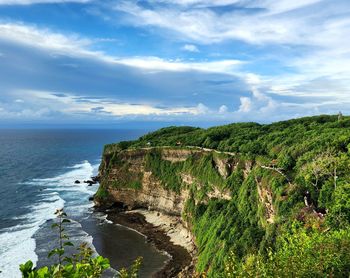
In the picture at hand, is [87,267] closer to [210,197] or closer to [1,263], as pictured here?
[1,263]

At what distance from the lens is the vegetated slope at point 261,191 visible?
1854 cm

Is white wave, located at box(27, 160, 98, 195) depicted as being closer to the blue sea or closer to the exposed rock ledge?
the blue sea

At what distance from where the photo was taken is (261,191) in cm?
4306

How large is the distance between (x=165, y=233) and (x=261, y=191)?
84.9 ft

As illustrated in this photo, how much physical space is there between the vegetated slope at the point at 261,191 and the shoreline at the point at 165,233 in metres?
2.56

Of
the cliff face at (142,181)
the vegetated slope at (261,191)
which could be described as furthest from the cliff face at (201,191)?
the vegetated slope at (261,191)

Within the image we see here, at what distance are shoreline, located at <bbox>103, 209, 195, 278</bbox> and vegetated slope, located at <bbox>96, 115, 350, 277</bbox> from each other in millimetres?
2556

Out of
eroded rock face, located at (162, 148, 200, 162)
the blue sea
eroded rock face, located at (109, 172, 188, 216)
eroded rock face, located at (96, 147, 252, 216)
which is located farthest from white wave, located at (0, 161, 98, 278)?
eroded rock face, located at (162, 148, 200, 162)

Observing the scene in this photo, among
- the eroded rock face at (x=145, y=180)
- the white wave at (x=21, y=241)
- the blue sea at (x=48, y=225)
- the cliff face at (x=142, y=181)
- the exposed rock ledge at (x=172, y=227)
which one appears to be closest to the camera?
the white wave at (x=21, y=241)

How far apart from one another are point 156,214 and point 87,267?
65.8m

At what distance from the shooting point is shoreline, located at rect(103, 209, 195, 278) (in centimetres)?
4992

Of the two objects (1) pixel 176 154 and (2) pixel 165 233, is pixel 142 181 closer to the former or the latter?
(1) pixel 176 154

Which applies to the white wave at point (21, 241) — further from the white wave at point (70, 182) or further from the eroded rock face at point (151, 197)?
the white wave at point (70, 182)

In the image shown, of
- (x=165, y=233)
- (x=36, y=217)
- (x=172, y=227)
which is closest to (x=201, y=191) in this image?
(x=172, y=227)
